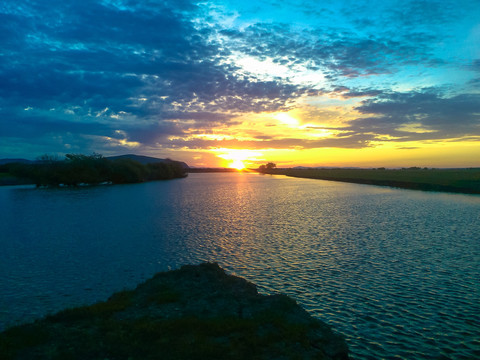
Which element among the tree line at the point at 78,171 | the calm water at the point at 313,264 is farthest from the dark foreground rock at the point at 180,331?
the tree line at the point at 78,171

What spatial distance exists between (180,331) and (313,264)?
11582 mm

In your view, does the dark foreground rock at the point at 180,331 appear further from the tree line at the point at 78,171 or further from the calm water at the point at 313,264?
the tree line at the point at 78,171

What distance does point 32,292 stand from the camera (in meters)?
15.4

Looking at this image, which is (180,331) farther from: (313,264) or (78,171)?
(78,171)

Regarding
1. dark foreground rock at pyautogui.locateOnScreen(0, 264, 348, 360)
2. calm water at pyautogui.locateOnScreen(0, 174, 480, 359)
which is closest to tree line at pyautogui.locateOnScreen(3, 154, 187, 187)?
calm water at pyautogui.locateOnScreen(0, 174, 480, 359)

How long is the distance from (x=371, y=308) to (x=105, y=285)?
12968 mm

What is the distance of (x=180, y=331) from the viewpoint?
9828 millimetres

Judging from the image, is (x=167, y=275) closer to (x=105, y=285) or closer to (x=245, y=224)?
(x=105, y=285)

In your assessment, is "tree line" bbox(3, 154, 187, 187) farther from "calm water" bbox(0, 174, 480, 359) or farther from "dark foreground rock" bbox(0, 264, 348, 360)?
"dark foreground rock" bbox(0, 264, 348, 360)

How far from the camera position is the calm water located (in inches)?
471

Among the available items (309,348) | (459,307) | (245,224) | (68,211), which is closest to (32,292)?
(309,348)

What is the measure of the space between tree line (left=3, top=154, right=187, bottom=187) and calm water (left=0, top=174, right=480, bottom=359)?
73316mm

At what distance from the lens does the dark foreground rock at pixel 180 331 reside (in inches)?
341

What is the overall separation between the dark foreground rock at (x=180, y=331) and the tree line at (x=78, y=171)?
10780cm
